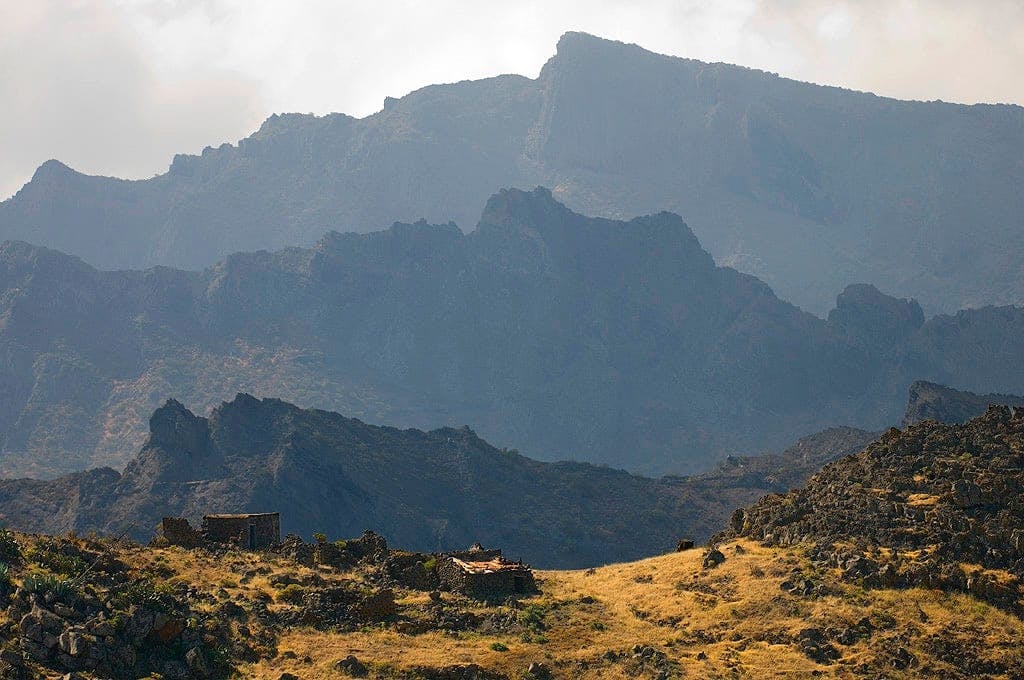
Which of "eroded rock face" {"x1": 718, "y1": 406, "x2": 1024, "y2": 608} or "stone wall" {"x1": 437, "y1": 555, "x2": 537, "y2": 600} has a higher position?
"eroded rock face" {"x1": 718, "y1": 406, "x2": 1024, "y2": 608}

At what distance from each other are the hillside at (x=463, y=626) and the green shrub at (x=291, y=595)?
12 cm

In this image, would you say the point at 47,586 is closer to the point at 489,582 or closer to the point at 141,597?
the point at 141,597

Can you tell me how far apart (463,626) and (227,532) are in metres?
28.0

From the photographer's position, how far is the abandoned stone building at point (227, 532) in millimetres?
92438

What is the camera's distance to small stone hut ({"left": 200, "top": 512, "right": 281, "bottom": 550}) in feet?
312

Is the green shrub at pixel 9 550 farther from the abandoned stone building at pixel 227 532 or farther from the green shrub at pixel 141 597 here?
the abandoned stone building at pixel 227 532

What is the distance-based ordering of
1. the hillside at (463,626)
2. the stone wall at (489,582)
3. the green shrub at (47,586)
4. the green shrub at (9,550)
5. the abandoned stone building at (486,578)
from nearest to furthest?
the green shrub at (47,586) → the hillside at (463,626) → the green shrub at (9,550) → the stone wall at (489,582) → the abandoned stone building at (486,578)

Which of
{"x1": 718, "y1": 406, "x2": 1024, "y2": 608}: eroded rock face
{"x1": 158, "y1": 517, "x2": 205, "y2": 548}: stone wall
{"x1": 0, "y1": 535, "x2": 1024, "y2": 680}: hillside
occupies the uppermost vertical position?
{"x1": 718, "y1": 406, "x2": 1024, "y2": 608}: eroded rock face

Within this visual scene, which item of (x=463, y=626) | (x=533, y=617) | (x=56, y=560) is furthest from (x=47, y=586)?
(x=533, y=617)

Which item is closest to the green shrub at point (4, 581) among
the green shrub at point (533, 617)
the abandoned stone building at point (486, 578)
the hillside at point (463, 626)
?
the hillside at point (463, 626)

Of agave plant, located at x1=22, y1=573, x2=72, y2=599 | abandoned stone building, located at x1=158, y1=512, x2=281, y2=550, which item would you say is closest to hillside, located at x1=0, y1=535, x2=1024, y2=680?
agave plant, located at x1=22, y1=573, x2=72, y2=599

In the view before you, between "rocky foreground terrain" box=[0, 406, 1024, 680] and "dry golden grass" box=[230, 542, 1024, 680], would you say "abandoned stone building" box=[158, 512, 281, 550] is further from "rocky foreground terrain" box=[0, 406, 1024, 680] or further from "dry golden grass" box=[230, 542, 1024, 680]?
"dry golden grass" box=[230, 542, 1024, 680]

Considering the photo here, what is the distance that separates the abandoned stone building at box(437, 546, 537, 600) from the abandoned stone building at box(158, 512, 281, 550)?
16711 mm

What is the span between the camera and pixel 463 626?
2911 inches
